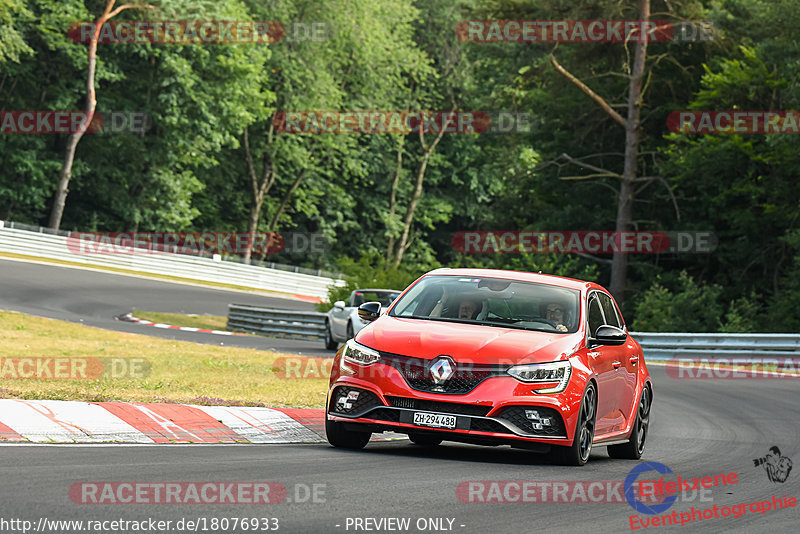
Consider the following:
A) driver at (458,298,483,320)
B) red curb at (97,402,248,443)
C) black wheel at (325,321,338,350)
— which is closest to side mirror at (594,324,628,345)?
driver at (458,298,483,320)

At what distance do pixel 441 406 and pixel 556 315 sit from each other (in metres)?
1.75

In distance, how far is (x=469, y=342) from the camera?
10062 millimetres

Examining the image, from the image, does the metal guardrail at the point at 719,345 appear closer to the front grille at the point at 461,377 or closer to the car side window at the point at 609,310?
the car side window at the point at 609,310

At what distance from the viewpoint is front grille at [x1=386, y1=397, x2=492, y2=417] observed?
9.80m

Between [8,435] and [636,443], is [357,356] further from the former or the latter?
[636,443]

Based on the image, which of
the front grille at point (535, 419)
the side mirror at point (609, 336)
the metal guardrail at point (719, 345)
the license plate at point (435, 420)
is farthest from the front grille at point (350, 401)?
the metal guardrail at point (719, 345)

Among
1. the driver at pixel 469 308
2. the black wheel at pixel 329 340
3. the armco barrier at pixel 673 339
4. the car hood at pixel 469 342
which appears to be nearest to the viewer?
the car hood at pixel 469 342

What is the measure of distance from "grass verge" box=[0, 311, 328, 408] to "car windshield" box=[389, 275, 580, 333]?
8.73ft

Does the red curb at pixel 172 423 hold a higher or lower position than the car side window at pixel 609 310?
lower

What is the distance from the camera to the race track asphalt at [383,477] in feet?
22.8

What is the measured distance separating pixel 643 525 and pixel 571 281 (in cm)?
468

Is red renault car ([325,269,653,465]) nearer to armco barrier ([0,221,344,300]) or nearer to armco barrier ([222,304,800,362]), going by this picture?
armco barrier ([222,304,800,362])

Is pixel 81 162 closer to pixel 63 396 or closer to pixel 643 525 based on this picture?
pixel 63 396

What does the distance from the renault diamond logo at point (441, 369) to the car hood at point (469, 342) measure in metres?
0.06
